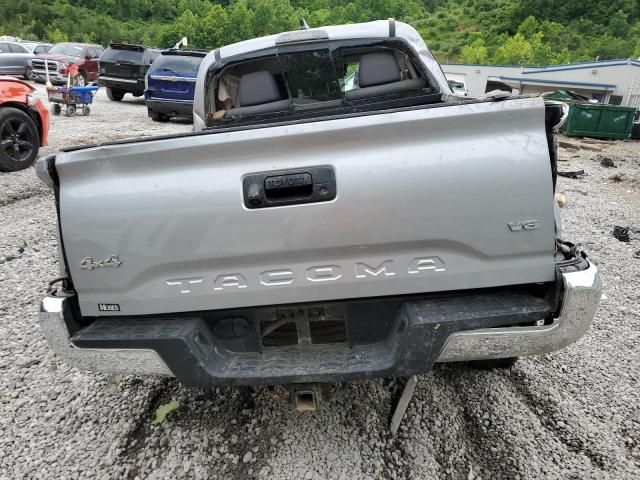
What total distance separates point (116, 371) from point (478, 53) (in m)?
69.9

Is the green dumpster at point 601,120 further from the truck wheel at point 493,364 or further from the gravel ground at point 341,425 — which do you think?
the truck wheel at point 493,364

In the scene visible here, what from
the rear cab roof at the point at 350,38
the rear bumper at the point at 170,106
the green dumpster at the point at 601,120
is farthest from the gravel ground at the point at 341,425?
the green dumpster at the point at 601,120

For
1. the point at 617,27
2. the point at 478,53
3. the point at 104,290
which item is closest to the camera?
the point at 104,290

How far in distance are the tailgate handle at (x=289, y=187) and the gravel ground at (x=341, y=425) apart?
107 cm

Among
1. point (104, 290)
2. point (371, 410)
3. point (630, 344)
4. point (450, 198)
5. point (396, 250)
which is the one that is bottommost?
point (630, 344)

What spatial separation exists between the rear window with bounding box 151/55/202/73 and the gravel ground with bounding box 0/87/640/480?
11.2 metres

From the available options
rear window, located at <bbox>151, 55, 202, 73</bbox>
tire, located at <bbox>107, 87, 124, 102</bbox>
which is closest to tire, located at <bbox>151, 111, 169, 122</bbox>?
rear window, located at <bbox>151, 55, 202, 73</bbox>

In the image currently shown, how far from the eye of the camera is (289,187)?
193cm

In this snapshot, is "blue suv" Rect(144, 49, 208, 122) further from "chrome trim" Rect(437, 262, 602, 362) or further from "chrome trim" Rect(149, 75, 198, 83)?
"chrome trim" Rect(437, 262, 602, 362)

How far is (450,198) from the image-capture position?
6.22ft

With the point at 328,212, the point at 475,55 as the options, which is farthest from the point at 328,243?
the point at 475,55

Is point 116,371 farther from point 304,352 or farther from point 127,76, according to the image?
point 127,76

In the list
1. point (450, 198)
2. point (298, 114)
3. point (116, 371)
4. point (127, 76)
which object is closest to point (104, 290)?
point (116, 371)

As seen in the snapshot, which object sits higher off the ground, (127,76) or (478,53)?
(127,76)
